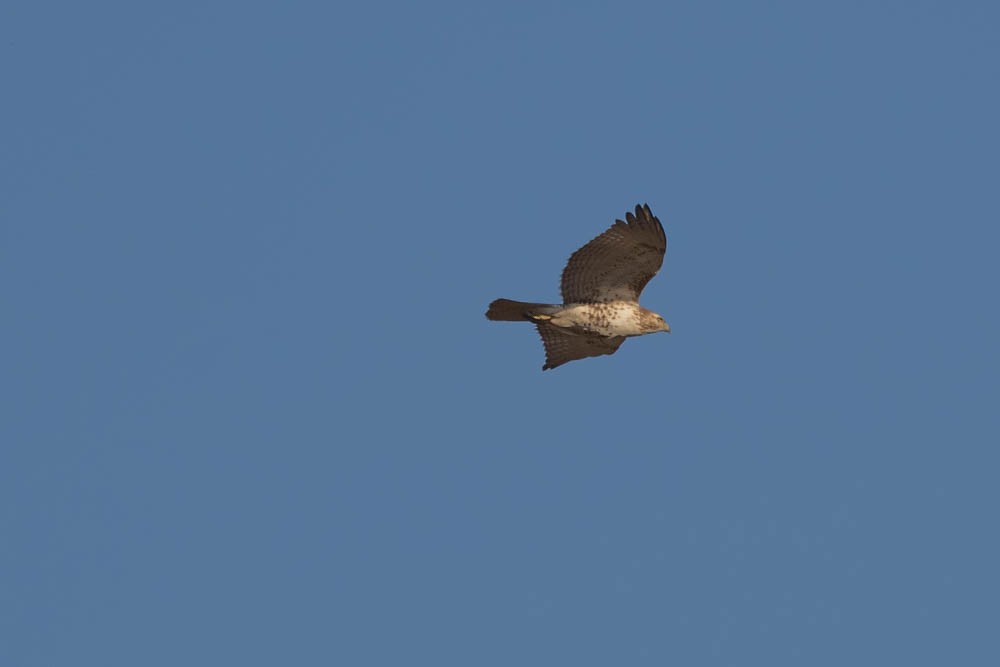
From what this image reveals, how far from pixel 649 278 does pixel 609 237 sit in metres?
1.11

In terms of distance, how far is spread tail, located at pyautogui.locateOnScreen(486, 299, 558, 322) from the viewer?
24.4 meters

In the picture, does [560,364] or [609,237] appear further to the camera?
[560,364]

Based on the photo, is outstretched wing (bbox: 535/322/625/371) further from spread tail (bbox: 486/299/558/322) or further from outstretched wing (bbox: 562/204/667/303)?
outstretched wing (bbox: 562/204/667/303)

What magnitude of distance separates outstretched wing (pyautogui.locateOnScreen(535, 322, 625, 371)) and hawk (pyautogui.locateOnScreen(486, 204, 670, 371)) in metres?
0.02

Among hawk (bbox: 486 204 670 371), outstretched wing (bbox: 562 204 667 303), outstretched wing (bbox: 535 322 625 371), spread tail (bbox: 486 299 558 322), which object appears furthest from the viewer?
outstretched wing (bbox: 535 322 625 371)

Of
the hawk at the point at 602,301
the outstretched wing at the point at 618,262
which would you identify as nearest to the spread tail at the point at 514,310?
the hawk at the point at 602,301

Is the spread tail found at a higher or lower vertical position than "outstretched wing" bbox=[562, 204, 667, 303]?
lower

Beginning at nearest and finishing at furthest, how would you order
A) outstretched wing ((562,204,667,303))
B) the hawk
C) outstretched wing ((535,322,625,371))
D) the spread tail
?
outstretched wing ((562,204,667,303))
the hawk
the spread tail
outstretched wing ((535,322,625,371))

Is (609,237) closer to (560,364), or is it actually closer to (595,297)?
(595,297)

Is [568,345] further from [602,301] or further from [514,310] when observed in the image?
[514,310]

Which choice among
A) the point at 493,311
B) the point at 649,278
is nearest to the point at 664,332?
the point at 649,278

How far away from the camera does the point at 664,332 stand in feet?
82.0

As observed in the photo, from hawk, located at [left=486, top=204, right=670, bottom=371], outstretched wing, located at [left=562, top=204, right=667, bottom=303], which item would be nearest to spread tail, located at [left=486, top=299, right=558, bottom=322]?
hawk, located at [left=486, top=204, right=670, bottom=371]

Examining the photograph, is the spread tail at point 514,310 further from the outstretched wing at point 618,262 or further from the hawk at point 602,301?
the outstretched wing at point 618,262
